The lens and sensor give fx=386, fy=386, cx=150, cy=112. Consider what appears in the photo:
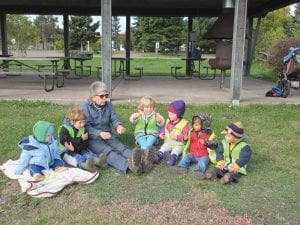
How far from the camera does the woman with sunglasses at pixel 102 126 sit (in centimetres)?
441

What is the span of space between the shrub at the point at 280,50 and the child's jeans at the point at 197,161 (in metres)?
12.7

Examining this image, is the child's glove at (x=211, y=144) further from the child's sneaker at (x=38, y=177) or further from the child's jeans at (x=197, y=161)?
the child's sneaker at (x=38, y=177)

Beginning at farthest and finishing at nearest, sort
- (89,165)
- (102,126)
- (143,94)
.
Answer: (143,94) → (102,126) → (89,165)

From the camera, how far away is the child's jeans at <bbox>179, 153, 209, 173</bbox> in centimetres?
418

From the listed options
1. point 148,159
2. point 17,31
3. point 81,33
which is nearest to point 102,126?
point 148,159

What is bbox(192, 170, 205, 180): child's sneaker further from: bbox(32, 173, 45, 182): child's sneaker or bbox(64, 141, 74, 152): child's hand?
bbox(32, 173, 45, 182): child's sneaker

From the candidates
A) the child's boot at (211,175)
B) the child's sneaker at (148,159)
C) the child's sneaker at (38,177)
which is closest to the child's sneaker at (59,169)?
the child's sneaker at (38,177)

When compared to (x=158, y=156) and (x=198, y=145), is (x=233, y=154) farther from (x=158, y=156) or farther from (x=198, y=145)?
(x=158, y=156)

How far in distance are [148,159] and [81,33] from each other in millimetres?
51032

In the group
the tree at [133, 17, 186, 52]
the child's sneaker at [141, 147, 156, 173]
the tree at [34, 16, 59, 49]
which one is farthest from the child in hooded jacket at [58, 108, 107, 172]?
the tree at [34, 16, 59, 49]

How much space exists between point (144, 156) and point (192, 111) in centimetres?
352

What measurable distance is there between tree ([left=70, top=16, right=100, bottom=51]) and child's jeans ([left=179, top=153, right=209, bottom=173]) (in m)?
50.0

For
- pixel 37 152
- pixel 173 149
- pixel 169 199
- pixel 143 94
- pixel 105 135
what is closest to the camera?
pixel 169 199

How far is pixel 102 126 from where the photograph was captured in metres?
4.69
